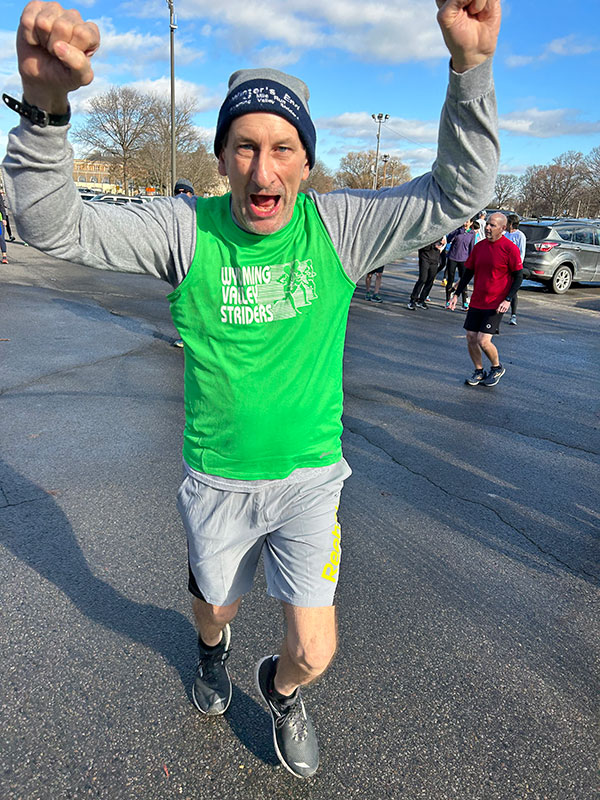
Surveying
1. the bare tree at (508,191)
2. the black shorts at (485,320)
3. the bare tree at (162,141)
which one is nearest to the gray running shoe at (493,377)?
the black shorts at (485,320)

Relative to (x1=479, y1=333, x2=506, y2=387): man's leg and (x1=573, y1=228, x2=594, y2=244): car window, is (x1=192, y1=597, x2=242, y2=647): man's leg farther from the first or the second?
(x1=573, y1=228, x2=594, y2=244): car window

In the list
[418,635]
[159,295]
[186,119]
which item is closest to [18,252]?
[159,295]

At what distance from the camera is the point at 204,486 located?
79.4 inches

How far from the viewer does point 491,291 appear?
7.06m

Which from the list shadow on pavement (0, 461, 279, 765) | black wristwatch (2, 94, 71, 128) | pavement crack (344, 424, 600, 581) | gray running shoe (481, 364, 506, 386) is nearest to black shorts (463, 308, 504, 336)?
gray running shoe (481, 364, 506, 386)

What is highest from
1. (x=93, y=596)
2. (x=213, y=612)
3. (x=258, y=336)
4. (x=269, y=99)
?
(x=269, y=99)

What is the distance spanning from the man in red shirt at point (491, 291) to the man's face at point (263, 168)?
5.62 metres

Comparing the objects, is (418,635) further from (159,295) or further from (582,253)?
(582,253)

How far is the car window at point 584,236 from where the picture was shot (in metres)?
17.5

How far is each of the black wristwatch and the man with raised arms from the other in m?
0.10

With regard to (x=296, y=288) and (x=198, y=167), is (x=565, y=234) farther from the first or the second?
(x=198, y=167)

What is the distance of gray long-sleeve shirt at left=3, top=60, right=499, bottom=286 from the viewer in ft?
5.12

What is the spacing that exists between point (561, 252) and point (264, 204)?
17161 mm

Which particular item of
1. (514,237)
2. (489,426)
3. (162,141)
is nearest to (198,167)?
(162,141)
